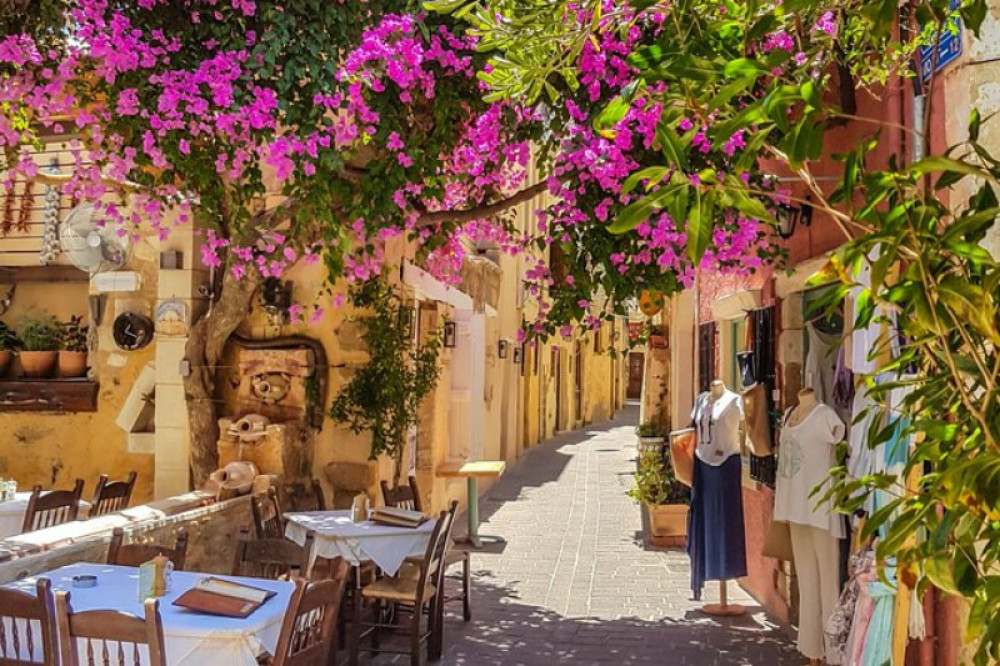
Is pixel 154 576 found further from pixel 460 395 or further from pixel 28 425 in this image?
pixel 460 395

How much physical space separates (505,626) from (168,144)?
3959mm

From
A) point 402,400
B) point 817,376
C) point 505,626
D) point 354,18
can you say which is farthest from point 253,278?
point 817,376

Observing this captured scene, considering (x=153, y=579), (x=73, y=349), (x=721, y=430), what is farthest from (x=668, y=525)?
(x=73, y=349)

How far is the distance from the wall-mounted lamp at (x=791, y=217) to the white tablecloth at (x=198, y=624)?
3961 millimetres

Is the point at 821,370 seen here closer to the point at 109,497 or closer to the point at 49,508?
the point at 109,497

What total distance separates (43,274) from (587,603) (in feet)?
25.8

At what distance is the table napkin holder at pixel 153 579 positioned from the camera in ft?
12.6

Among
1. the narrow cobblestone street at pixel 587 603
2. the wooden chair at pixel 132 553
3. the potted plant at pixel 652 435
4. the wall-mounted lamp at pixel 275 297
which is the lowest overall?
the narrow cobblestone street at pixel 587 603

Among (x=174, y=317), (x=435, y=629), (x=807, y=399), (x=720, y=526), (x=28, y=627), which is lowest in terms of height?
(x=435, y=629)

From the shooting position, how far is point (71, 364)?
937cm

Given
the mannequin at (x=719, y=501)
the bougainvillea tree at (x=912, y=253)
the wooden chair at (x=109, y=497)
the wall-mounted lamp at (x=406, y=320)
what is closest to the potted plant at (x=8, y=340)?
the wooden chair at (x=109, y=497)

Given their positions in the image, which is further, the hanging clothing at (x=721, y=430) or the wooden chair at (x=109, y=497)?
the wooden chair at (x=109, y=497)

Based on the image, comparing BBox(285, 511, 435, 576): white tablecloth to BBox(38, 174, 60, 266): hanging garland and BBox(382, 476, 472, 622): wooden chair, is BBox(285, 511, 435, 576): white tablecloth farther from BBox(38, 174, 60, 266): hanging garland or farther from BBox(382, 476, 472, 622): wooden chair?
BBox(38, 174, 60, 266): hanging garland

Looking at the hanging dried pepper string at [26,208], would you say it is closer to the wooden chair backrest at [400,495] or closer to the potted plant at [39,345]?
the potted plant at [39,345]
